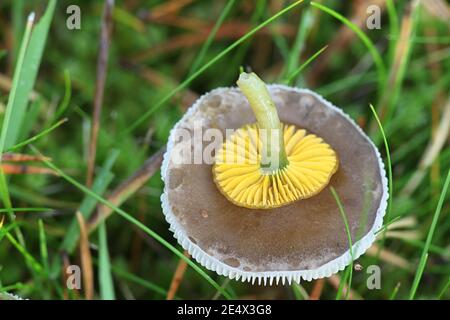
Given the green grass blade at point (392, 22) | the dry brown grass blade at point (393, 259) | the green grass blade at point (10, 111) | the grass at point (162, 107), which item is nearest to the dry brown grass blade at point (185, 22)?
the grass at point (162, 107)

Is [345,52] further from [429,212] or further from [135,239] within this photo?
[135,239]

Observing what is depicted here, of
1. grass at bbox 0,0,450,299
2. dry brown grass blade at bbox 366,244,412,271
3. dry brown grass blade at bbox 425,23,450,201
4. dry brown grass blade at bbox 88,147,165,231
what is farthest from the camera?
dry brown grass blade at bbox 425,23,450,201

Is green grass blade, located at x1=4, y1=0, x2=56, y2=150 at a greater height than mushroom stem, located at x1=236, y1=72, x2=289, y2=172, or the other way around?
green grass blade, located at x1=4, y1=0, x2=56, y2=150

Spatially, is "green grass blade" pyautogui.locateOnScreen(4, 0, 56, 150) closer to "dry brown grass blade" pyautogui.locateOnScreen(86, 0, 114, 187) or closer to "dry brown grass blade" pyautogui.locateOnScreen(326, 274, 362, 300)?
"dry brown grass blade" pyautogui.locateOnScreen(86, 0, 114, 187)

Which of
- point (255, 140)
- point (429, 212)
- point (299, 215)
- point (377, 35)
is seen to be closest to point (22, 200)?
point (255, 140)

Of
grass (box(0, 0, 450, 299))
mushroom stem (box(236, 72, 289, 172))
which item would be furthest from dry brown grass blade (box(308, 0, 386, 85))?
mushroom stem (box(236, 72, 289, 172))

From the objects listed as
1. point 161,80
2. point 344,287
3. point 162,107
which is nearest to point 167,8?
point 161,80
